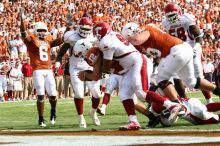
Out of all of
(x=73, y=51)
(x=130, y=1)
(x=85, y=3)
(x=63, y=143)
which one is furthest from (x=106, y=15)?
(x=63, y=143)

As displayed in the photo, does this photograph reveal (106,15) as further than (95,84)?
Yes

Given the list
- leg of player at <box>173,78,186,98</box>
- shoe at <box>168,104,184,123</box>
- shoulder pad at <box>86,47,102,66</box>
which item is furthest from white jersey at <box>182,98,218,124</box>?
leg of player at <box>173,78,186,98</box>

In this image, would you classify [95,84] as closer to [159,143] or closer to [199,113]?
[199,113]

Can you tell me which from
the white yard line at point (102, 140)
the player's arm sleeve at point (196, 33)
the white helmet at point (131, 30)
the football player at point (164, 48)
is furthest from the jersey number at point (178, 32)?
the white yard line at point (102, 140)

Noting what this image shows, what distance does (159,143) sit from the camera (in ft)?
23.4

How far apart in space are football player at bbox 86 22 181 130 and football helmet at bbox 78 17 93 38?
1.37 m

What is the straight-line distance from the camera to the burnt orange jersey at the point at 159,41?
31.3ft

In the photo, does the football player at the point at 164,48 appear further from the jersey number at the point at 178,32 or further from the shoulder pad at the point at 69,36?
the jersey number at the point at 178,32

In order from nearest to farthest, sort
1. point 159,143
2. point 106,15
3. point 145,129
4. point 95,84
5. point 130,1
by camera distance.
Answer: point 159,143
point 145,129
point 95,84
point 106,15
point 130,1

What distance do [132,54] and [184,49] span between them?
758mm

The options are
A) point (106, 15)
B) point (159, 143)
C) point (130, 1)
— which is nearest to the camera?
point (159, 143)

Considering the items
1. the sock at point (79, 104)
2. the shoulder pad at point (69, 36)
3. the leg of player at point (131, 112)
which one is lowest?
the sock at point (79, 104)

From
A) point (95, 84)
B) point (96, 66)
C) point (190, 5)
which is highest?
point (96, 66)

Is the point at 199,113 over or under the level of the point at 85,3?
over
